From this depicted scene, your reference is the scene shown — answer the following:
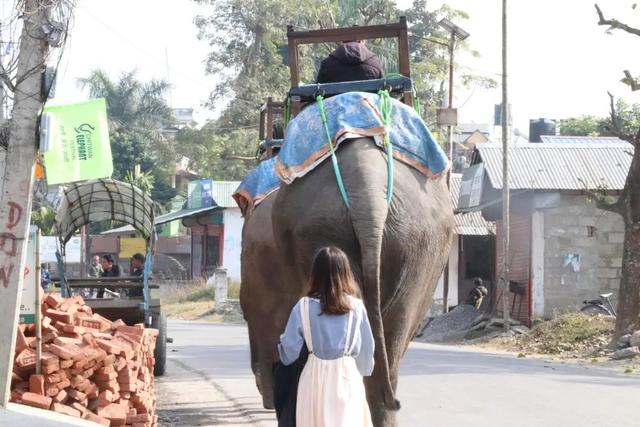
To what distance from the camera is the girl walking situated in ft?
17.1

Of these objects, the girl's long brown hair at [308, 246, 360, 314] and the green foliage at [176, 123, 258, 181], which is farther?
the green foliage at [176, 123, 258, 181]

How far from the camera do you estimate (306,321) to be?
532 cm

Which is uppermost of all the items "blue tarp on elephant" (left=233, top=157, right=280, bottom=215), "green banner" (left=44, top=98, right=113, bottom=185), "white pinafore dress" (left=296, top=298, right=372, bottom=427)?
"green banner" (left=44, top=98, right=113, bottom=185)

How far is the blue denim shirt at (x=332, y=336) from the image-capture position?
5.29 meters

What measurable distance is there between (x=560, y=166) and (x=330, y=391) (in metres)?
23.3

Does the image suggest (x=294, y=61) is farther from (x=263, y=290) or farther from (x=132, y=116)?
(x=132, y=116)

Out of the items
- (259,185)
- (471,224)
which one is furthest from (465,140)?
(259,185)

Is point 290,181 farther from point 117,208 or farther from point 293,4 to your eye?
point 293,4

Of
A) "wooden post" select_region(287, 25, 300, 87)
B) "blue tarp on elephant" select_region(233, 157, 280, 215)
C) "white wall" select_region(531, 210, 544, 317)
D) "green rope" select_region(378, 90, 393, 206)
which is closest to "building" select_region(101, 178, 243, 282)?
"white wall" select_region(531, 210, 544, 317)

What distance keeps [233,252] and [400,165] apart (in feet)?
131

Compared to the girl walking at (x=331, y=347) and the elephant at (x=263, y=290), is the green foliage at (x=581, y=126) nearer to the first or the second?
the elephant at (x=263, y=290)

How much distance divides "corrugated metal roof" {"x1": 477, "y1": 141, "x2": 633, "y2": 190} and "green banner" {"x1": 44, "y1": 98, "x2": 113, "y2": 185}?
15.9 metres

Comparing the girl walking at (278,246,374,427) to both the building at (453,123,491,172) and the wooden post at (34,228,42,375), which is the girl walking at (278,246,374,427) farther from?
the building at (453,123,491,172)

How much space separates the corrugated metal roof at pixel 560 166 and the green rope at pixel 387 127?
20.7 m
